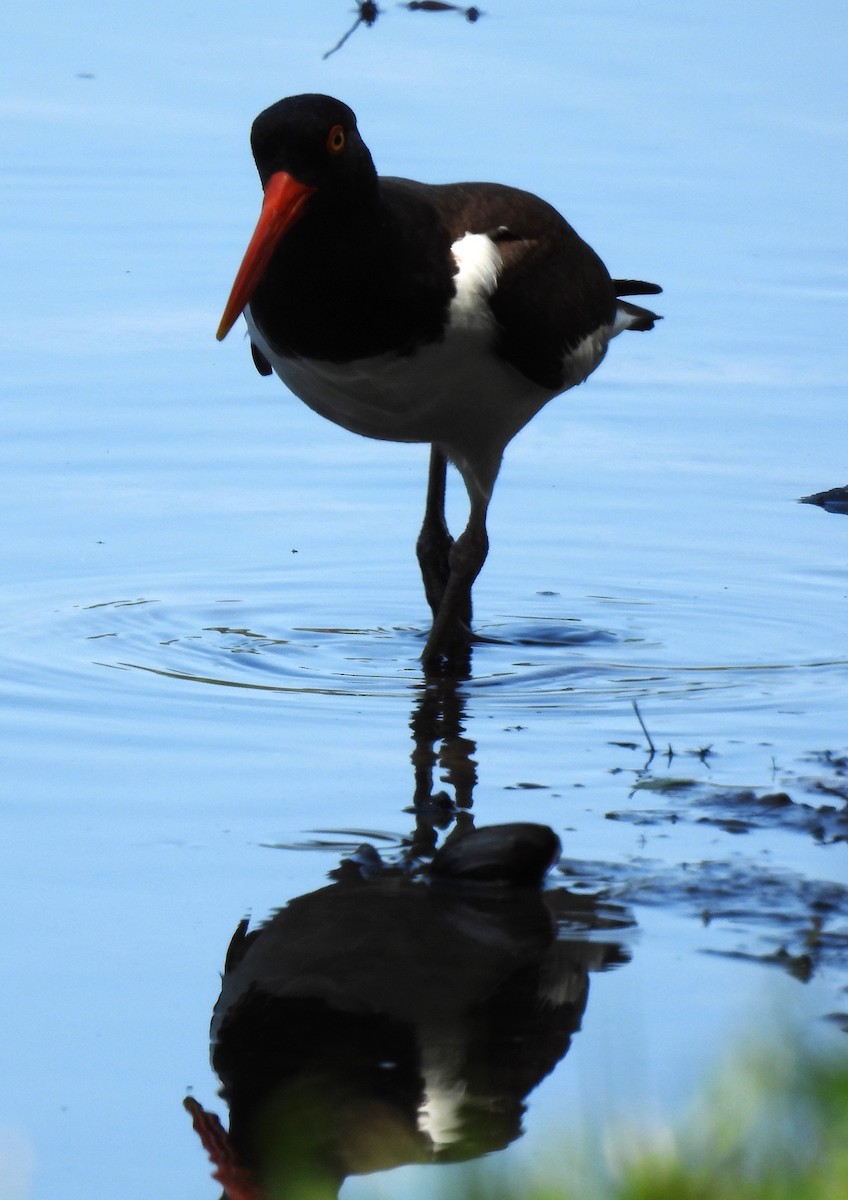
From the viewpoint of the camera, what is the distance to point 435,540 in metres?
6.73

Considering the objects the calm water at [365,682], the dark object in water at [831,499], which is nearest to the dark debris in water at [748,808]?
the calm water at [365,682]

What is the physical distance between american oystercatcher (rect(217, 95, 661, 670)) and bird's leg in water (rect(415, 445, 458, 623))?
26cm

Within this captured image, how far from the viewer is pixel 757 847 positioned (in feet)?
14.0

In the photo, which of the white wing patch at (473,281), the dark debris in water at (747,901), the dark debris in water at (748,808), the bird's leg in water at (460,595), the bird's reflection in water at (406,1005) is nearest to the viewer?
the bird's reflection in water at (406,1005)

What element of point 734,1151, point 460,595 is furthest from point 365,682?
point 734,1151

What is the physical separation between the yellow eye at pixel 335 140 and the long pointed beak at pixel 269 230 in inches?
4.5

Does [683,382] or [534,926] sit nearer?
[534,926]

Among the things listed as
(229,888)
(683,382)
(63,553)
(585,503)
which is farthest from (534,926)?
(683,382)

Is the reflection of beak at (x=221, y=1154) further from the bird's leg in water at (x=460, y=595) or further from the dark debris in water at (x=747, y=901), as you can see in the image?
the bird's leg in water at (x=460, y=595)

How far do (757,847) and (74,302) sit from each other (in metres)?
7.08

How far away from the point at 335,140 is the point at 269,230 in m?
0.32

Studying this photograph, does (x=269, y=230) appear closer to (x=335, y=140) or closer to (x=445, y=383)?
(x=335, y=140)

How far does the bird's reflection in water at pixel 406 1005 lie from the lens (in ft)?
9.88

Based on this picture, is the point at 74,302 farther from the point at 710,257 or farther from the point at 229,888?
the point at 229,888
